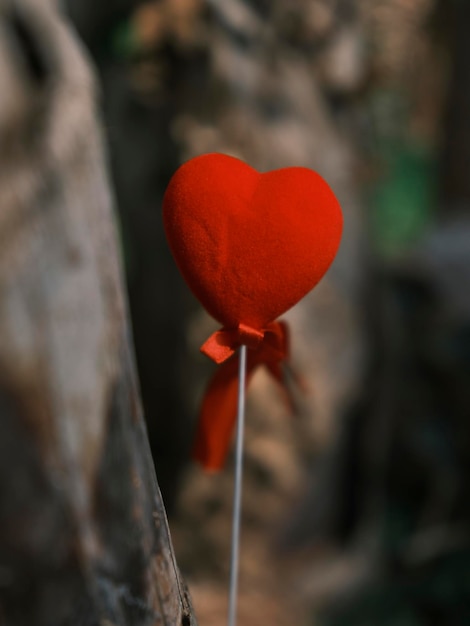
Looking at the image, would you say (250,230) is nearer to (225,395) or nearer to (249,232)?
(249,232)

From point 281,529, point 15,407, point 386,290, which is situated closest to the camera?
point 15,407

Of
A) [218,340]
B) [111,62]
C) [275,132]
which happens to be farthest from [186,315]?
[218,340]

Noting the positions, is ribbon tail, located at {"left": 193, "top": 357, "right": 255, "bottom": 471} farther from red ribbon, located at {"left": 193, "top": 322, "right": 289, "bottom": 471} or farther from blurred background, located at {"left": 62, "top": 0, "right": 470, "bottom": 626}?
blurred background, located at {"left": 62, "top": 0, "right": 470, "bottom": 626}

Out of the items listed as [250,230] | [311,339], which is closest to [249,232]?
[250,230]

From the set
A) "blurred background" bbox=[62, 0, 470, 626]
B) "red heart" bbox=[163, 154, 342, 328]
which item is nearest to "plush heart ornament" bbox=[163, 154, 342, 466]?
"red heart" bbox=[163, 154, 342, 328]

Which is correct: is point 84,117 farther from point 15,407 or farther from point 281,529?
point 281,529

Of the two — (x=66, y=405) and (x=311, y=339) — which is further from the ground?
(x=311, y=339)
